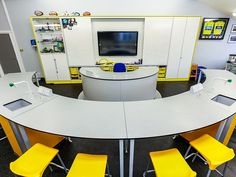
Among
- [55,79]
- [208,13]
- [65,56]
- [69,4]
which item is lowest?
[55,79]

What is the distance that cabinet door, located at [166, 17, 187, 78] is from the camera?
4420mm

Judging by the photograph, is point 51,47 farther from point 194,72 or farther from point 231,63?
point 231,63

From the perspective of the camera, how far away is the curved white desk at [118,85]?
3.21 meters

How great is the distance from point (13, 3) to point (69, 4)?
67.2 inches

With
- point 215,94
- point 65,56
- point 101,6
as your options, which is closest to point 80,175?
point 215,94

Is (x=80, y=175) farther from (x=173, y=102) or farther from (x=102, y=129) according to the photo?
(x=173, y=102)

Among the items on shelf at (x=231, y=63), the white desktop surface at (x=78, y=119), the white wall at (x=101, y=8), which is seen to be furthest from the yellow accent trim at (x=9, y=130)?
the items on shelf at (x=231, y=63)

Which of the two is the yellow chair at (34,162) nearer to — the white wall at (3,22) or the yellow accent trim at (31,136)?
the yellow accent trim at (31,136)

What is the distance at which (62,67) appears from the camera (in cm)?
478

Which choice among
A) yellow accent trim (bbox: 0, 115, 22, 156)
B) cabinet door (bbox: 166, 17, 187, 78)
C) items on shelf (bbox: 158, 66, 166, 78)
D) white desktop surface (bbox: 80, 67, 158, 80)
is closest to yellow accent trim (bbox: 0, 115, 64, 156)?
yellow accent trim (bbox: 0, 115, 22, 156)

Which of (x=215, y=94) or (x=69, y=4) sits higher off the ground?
(x=69, y=4)

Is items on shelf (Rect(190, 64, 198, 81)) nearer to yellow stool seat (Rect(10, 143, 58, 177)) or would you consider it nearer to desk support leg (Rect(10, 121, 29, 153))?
yellow stool seat (Rect(10, 143, 58, 177))

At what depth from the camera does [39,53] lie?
459 cm

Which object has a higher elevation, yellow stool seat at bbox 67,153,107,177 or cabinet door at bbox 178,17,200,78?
cabinet door at bbox 178,17,200,78
